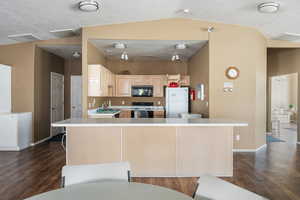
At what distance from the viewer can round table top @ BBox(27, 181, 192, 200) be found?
1.14 m

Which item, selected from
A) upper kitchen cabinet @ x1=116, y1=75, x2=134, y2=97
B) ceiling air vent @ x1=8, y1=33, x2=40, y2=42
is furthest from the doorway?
ceiling air vent @ x1=8, y1=33, x2=40, y2=42

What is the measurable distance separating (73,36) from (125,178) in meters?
4.84

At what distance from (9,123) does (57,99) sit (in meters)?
2.13

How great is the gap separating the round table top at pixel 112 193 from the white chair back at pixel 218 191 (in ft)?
0.42

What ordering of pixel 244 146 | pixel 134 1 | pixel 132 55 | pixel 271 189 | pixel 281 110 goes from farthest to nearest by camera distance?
pixel 281 110
pixel 132 55
pixel 244 146
pixel 134 1
pixel 271 189

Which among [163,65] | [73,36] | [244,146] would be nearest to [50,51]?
[73,36]

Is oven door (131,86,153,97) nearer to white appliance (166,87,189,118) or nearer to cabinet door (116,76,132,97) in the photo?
cabinet door (116,76,132,97)

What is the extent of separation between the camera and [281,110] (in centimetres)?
1155

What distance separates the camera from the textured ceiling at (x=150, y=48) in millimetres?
5270

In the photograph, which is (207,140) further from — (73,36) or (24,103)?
(24,103)

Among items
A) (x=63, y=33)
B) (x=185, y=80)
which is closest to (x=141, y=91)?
(x=185, y=80)

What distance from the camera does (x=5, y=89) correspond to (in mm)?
5590

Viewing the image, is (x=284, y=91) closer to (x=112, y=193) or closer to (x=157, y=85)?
(x=157, y=85)

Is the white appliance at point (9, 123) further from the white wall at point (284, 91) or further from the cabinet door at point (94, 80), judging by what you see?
the white wall at point (284, 91)
